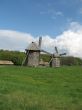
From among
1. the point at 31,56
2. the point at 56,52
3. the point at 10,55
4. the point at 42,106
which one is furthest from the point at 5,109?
the point at 10,55

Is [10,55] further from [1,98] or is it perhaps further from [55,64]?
[1,98]

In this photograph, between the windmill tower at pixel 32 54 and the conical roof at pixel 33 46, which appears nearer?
the windmill tower at pixel 32 54

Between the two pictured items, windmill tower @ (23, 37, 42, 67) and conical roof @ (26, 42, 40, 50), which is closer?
windmill tower @ (23, 37, 42, 67)

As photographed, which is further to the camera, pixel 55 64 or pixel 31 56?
pixel 55 64

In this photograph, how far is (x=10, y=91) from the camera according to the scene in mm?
23203

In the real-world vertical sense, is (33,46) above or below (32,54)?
above

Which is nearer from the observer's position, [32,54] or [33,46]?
[32,54]

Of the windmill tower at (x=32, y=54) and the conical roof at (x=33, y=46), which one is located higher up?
the conical roof at (x=33, y=46)

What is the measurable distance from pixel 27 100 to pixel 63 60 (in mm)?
91655

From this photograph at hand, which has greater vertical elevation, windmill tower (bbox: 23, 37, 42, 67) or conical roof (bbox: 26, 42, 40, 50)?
conical roof (bbox: 26, 42, 40, 50)

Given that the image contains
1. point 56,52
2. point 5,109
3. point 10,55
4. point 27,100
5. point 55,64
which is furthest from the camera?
point 10,55

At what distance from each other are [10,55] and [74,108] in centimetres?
8731

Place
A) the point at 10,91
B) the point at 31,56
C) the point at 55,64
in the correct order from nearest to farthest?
the point at 10,91 → the point at 31,56 → the point at 55,64

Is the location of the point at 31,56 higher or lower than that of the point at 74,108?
higher
